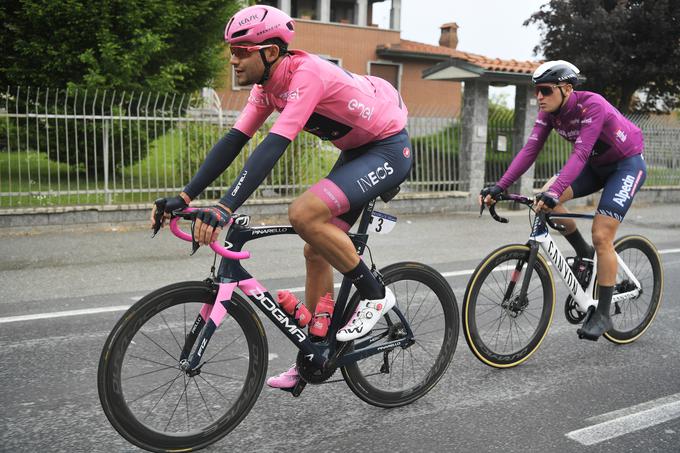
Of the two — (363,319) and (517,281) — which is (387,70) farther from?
(363,319)

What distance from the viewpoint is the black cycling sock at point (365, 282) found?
3482mm

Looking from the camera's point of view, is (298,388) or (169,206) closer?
(169,206)

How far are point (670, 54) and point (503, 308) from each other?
82.4ft

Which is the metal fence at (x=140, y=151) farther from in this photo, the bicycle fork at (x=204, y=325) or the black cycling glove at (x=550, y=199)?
the bicycle fork at (x=204, y=325)

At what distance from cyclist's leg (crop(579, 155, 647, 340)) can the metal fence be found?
685 cm

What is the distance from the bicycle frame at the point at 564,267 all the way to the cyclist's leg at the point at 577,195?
13 centimetres

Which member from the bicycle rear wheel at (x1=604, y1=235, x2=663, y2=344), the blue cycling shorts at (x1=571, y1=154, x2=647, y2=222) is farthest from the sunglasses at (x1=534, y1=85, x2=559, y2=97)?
the bicycle rear wheel at (x1=604, y1=235, x2=663, y2=344)

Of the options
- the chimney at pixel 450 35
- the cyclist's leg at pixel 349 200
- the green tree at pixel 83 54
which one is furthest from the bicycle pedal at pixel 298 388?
the chimney at pixel 450 35

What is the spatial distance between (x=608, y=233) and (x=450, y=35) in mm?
35890

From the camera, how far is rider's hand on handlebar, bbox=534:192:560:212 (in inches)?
167

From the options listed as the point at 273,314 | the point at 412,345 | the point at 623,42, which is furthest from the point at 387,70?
the point at 273,314

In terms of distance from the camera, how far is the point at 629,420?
12.0 feet

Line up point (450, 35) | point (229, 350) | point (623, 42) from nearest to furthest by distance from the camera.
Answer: point (229, 350)
point (623, 42)
point (450, 35)

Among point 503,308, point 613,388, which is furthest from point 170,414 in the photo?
point 613,388
